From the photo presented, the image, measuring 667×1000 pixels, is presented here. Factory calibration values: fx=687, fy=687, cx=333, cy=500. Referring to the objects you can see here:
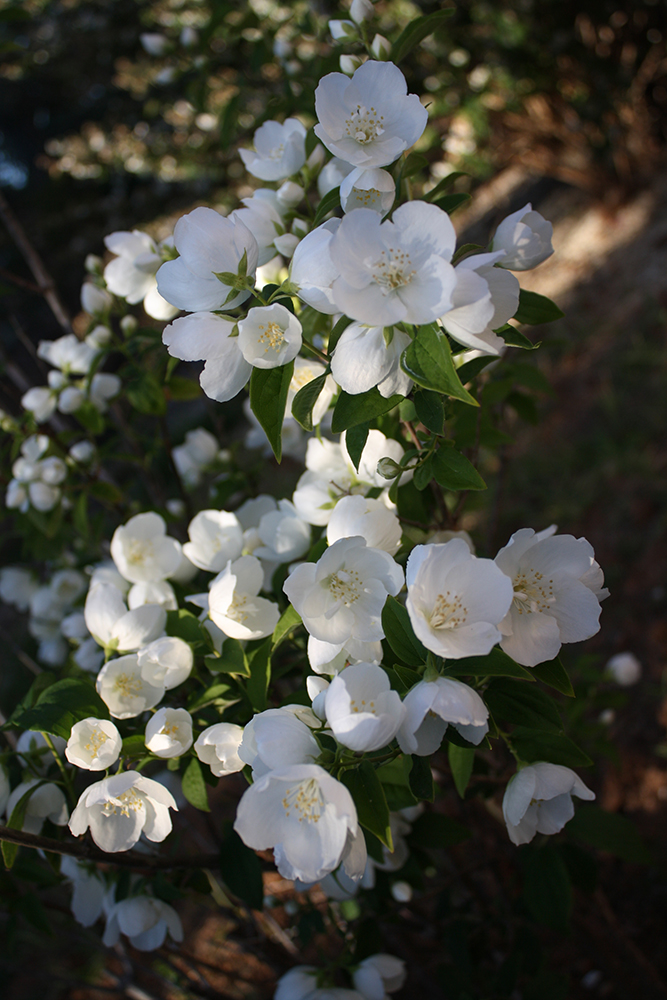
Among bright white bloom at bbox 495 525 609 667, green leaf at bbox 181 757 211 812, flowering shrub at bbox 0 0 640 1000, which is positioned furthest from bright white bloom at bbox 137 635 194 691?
bright white bloom at bbox 495 525 609 667

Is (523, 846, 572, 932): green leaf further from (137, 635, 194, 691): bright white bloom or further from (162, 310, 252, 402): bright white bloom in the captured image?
(162, 310, 252, 402): bright white bloom

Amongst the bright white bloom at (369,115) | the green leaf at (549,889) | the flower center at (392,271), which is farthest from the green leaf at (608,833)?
the bright white bloom at (369,115)

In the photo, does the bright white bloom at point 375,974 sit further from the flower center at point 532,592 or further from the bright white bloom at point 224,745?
the flower center at point 532,592

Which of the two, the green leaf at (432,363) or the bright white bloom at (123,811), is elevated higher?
the green leaf at (432,363)

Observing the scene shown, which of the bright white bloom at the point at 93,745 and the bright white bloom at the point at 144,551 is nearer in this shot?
the bright white bloom at the point at 93,745

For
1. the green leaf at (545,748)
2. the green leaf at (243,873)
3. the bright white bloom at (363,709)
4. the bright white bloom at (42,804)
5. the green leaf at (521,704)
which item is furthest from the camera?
the green leaf at (243,873)

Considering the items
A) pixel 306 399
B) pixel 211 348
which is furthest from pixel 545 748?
pixel 211 348
